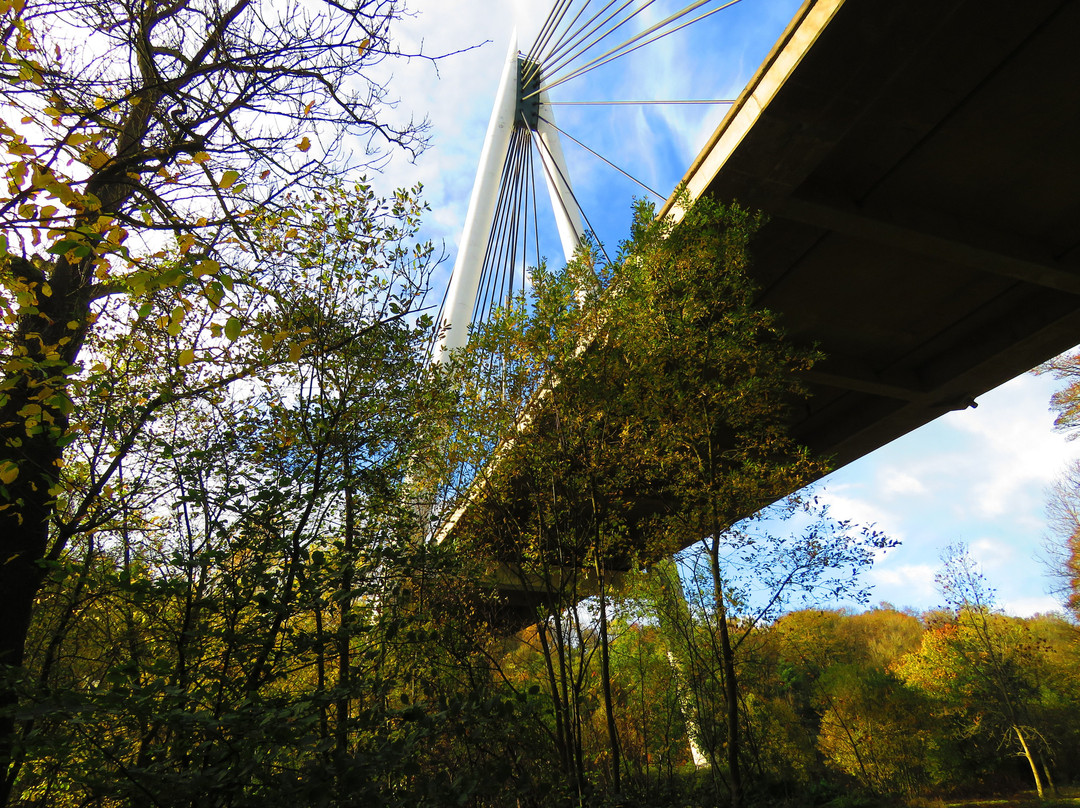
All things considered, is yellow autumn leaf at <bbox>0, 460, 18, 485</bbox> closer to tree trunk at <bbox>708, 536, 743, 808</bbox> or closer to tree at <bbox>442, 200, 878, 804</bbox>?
tree at <bbox>442, 200, 878, 804</bbox>

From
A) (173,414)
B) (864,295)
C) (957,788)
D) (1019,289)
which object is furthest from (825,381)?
(957,788)

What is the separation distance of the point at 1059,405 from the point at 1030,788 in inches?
581

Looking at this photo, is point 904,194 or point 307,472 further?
point 904,194

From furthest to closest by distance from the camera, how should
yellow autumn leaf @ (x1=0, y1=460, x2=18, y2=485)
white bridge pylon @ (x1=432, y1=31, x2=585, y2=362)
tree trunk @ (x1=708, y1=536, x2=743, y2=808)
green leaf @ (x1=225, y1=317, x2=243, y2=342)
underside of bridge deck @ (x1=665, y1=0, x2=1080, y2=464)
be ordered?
white bridge pylon @ (x1=432, y1=31, x2=585, y2=362)
underside of bridge deck @ (x1=665, y1=0, x2=1080, y2=464)
tree trunk @ (x1=708, y1=536, x2=743, y2=808)
yellow autumn leaf @ (x1=0, y1=460, x2=18, y2=485)
green leaf @ (x1=225, y1=317, x2=243, y2=342)

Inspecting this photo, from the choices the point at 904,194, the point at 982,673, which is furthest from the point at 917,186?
the point at 982,673

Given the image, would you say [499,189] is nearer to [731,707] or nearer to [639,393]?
[639,393]

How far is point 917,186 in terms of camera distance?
7.33m

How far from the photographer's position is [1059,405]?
64.7ft

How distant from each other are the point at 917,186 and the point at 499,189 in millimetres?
6925

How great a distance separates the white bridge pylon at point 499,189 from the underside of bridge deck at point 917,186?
3770 millimetres

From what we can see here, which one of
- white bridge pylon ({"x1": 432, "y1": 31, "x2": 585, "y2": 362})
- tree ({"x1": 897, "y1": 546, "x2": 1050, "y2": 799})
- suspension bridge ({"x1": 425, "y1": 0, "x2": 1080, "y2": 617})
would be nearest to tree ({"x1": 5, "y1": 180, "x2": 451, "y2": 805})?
suspension bridge ({"x1": 425, "y1": 0, "x2": 1080, "y2": 617})

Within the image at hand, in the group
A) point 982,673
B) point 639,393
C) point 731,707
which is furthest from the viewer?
point 982,673

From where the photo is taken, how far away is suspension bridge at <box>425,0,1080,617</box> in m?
5.49

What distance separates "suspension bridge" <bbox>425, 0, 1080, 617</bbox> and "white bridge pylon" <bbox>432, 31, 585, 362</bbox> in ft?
0.14
